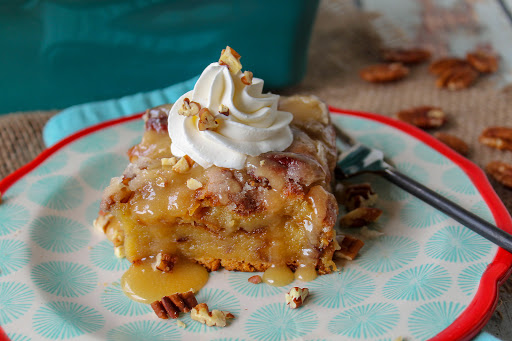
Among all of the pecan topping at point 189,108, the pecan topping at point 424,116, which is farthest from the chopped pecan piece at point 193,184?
the pecan topping at point 424,116

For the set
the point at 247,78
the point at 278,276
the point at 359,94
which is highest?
the point at 247,78

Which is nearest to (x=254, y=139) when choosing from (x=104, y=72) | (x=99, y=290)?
(x=99, y=290)

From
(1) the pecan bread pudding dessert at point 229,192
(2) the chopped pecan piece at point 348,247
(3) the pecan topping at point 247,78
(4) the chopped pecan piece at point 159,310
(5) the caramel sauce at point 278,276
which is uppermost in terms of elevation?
(3) the pecan topping at point 247,78

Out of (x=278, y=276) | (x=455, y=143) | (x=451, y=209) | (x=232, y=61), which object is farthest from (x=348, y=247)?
(x=455, y=143)

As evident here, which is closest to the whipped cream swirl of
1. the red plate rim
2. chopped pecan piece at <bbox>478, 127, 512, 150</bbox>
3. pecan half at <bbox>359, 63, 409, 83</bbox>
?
the red plate rim

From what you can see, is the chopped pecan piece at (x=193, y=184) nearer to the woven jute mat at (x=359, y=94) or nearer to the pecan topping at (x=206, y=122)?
the pecan topping at (x=206, y=122)

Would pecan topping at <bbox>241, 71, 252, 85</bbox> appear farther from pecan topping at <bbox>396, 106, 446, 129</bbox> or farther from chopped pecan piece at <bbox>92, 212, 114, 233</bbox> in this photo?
pecan topping at <bbox>396, 106, 446, 129</bbox>

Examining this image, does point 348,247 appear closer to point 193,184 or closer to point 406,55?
point 193,184
